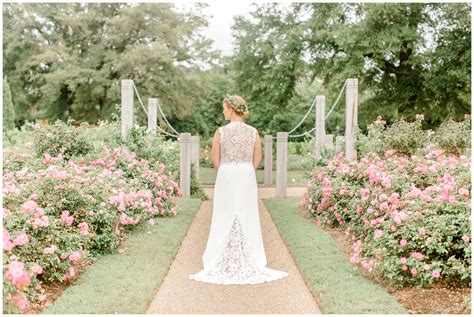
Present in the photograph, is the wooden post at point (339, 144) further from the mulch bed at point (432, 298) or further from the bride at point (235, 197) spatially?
the mulch bed at point (432, 298)

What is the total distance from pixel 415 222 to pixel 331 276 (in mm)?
966

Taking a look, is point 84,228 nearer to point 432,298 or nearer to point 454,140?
point 432,298

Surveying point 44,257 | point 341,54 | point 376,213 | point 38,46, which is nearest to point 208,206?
point 376,213

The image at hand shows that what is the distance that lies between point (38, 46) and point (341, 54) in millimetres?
14290

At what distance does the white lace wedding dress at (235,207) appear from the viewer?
6863 millimetres

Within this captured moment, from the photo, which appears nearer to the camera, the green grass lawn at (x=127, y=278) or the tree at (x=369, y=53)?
the green grass lawn at (x=127, y=278)

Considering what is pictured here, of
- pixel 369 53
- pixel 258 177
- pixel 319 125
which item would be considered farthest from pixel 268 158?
pixel 369 53

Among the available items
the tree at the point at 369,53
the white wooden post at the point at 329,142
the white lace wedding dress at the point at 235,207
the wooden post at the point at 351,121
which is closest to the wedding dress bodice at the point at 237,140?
the white lace wedding dress at the point at 235,207

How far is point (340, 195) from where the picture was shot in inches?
370

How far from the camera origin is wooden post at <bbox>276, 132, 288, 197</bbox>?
44.2 ft

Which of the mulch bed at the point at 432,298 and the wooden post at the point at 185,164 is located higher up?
the wooden post at the point at 185,164

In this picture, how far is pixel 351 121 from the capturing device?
1083 cm

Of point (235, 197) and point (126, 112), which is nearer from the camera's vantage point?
point (235, 197)

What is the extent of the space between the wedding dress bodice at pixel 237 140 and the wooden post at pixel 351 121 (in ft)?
13.4
